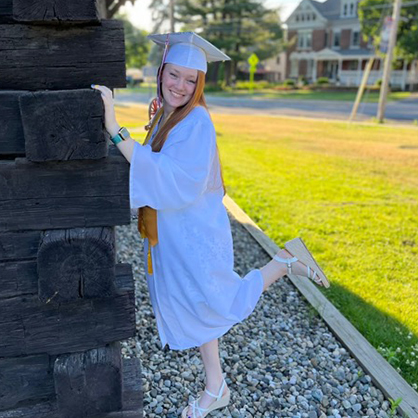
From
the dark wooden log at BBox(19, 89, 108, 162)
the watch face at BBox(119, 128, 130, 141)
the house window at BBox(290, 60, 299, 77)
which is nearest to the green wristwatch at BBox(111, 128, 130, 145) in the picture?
the watch face at BBox(119, 128, 130, 141)

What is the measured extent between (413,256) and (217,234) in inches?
123

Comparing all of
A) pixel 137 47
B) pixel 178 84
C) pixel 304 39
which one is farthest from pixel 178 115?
pixel 137 47

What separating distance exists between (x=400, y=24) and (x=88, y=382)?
113ft

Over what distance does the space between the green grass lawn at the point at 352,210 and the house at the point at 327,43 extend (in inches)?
1289

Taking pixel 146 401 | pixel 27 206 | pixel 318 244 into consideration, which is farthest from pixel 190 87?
pixel 318 244

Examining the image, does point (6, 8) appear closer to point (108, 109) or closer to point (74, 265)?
point (108, 109)

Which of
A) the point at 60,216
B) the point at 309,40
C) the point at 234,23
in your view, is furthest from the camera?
the point at 309,40

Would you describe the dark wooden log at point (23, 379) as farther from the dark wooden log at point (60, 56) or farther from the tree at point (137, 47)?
the tree at point (137, 47)

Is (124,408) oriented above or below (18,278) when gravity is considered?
below

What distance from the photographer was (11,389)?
6.19 ft

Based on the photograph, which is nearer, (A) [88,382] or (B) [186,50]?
(A) [88,382]

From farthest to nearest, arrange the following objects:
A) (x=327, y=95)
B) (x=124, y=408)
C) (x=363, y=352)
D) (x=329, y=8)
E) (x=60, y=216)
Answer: (x=329, y=8)
(x=327, y=95)
(x=363, y=352)
(x=124, y=408)
(x=60, y=216)

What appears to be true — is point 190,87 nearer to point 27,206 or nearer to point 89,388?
point 27,206

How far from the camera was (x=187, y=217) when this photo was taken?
201 cm
